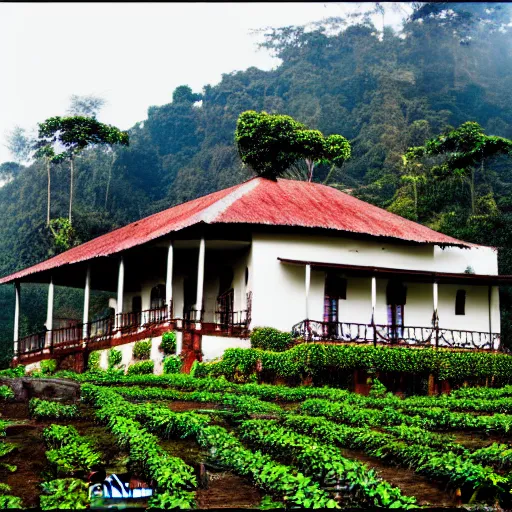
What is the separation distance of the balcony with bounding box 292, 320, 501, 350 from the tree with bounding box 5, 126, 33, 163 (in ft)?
151

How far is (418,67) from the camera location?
68062mm

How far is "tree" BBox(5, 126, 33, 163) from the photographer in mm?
65125

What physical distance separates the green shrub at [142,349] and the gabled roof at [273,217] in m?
2.62

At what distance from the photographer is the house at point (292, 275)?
23.1m

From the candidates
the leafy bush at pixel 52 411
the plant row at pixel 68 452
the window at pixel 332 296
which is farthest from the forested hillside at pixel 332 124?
the plant row at pixel 68 452

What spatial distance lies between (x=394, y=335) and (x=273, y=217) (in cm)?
522

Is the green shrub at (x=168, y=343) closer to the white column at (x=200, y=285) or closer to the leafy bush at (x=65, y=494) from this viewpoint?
the white column at (x=200, y=285)

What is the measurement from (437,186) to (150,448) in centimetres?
3206

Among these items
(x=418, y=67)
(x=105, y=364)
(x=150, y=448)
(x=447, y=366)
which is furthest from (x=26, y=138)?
(x=150, y=448)

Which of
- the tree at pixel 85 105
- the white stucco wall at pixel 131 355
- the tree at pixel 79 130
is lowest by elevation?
the white stucco wall at pixel 131 355

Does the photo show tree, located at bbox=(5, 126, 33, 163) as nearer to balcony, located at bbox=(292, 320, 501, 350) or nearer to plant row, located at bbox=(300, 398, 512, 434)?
balcony, located at bbox=(292, 320, 501, 350)

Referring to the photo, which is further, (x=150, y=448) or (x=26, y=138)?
(x=26, y=138)

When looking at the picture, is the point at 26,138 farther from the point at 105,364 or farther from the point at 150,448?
the point at 150,448

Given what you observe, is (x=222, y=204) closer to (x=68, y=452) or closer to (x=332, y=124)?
(x=68, y=452)
